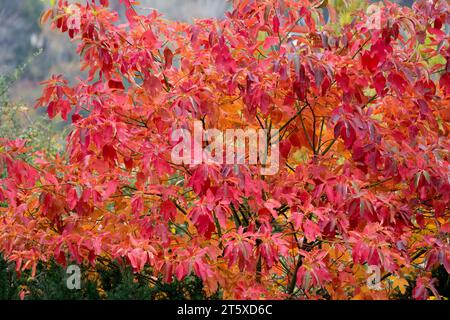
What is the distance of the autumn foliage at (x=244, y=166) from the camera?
3.24 meters

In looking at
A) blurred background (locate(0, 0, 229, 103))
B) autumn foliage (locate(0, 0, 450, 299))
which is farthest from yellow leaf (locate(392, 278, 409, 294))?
blurred background (locate(0, 0, 229, 103))

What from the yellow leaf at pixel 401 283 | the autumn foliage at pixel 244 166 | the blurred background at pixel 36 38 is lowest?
the yellow leaf at pixel 401 283

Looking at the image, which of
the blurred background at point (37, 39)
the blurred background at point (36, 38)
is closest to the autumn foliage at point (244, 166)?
the blurred background at point (37, 39)

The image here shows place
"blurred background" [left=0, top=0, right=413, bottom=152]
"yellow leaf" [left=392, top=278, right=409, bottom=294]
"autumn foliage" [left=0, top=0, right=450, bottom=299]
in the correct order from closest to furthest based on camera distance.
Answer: "autumn foliage" [left=0, top=0, right=450, bottom=299]
"yellow leaf" [left=392, top=278, right=409, bottom=294]
"blurred background" [left=0, top=0, right=413, bottom=152]

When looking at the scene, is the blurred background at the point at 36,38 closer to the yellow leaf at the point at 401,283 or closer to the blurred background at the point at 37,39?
the blurred background at the point at 37,39

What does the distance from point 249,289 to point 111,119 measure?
3.49 feet

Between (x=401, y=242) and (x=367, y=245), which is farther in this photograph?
(x=401, y=242)

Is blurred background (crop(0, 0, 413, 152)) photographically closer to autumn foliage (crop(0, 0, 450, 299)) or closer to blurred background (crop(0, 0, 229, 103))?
blurred background (crop(0, 0, 229, 103))

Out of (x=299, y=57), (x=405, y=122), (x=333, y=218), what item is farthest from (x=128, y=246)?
(x=405, y=122)

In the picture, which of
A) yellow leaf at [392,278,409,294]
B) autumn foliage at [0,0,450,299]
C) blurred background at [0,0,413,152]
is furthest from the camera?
blurred background at [0,0,413,152]

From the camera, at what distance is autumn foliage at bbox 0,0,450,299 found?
324 centimetres

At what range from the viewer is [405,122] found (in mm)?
3760

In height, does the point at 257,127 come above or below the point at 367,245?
above
